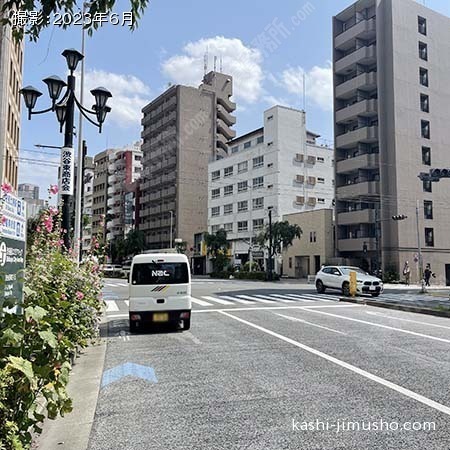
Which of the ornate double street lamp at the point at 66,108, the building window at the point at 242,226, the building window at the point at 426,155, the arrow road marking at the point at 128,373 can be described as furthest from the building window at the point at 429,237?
the arrow road marking at the point at 128,373

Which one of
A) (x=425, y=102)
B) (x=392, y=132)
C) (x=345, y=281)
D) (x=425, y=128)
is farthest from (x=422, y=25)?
(x=345, y=281)

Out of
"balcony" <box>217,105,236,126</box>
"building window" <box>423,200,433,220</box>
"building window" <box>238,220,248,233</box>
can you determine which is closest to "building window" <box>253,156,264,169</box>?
"building window" <box>238,220,248,233</box>

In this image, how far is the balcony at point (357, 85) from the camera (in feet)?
155

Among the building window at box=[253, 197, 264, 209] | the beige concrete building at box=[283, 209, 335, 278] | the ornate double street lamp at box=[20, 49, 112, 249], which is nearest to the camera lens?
the ornate double street lamp at box=[20, 49, 112, 249]

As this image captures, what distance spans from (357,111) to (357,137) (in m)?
2.95

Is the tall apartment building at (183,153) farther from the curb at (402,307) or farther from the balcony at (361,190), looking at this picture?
the curb at (402,307)

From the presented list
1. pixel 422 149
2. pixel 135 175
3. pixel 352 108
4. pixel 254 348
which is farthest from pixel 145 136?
pixel 254 348

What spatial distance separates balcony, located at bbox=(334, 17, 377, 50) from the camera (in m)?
47.9

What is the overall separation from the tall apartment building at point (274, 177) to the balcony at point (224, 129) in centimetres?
1426

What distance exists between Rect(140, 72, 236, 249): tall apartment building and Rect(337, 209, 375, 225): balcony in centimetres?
3381

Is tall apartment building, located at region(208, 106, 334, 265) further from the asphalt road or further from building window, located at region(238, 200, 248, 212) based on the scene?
the asphalt road

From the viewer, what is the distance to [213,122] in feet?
265

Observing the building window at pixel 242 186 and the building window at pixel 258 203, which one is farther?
the building window at pixel 242 186

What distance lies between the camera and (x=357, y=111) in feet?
157
